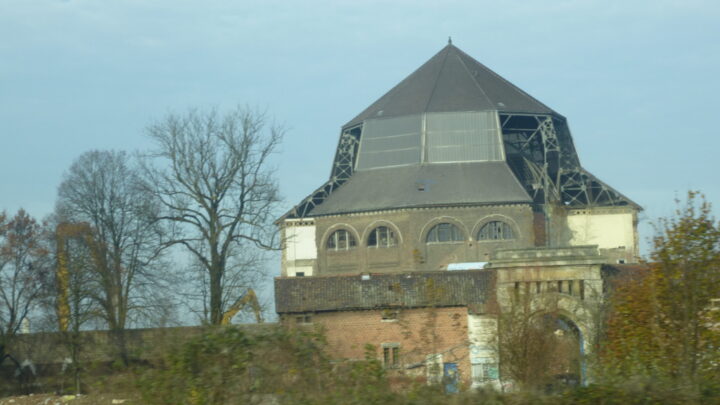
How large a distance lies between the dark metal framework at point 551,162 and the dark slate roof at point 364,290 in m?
20.2

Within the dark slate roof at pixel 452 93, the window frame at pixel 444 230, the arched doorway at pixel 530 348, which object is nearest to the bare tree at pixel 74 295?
the window frame at pixel 444 230

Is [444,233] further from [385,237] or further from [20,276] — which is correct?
[20,276]

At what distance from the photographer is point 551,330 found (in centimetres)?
2492

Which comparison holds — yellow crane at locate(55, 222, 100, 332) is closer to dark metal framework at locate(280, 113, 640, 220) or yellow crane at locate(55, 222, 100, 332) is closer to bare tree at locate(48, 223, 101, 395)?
bare tree at locate(48, 223, 101, 395)

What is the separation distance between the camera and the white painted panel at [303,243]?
65312mm

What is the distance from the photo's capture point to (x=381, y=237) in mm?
60250

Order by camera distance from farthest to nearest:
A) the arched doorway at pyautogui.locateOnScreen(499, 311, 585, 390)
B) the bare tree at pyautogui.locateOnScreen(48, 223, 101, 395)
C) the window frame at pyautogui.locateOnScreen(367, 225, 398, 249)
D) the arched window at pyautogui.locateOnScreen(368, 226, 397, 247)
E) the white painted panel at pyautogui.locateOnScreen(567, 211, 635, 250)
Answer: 1. the white painted panel at pyautogui.locateOnScreen(567, 211, 635, 250)
2. the arched window at pyautogui.locateOnScreen(368, 226, 397, 247)
3. the window frame at pyautogui.locateOnScreen(367, 225, 398, 249)
4. the bare tree at pyautogui.locateOnScreen(48, 223, 101, 395)
5. the arched doorway at pyautogui.locateOnScreen(499, 311, 585, 390)

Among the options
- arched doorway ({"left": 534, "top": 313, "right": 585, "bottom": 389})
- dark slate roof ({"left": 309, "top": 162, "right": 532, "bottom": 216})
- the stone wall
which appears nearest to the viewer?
arched doorway ({"left": 534, "top": 313, "right": 585, "bottom": 389})

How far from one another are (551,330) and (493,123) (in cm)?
3728

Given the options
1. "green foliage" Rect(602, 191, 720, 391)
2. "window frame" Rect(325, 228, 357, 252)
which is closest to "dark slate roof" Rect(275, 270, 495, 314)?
"window frame" Rect(325, 228, 357, 252)

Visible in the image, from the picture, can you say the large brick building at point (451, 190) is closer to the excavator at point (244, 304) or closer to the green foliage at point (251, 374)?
the excavator at point (244, 304)

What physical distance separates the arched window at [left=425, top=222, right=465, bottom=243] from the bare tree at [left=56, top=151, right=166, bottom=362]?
17.8 meters

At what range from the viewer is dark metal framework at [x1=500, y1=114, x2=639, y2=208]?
61750 mm

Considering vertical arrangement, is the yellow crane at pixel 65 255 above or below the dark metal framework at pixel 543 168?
below
